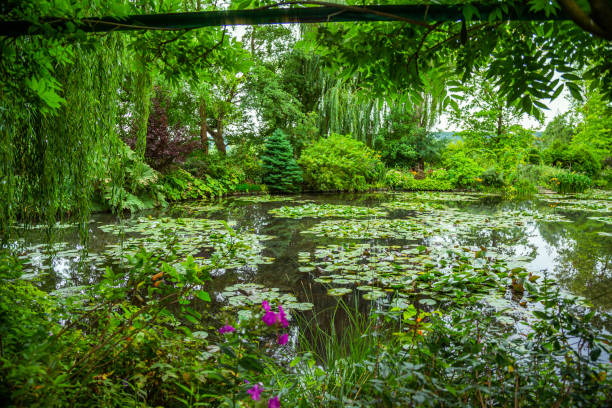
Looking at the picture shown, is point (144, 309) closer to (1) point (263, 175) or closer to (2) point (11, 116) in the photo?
(2) point (11, 116)

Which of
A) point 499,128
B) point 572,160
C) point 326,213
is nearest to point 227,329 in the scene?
point 326,213

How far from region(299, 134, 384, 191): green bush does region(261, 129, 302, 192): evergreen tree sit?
0.62 meters

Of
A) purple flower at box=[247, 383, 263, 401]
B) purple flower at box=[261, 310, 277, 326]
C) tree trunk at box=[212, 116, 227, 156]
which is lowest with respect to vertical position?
purple flower at box=[247, 383, 263, 401]

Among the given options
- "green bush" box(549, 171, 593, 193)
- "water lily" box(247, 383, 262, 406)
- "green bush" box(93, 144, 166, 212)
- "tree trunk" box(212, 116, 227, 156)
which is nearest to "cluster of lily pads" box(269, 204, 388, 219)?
"green bush" box(93, 144, 166, 212)

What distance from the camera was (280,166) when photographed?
38.8 ft

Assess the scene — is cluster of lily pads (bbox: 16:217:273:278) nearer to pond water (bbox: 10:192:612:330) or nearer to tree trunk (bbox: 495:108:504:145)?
pond water (bbox: 10:192:612:330)

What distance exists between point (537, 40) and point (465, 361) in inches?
47.9

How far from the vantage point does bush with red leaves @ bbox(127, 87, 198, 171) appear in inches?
328

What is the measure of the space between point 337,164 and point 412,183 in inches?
150

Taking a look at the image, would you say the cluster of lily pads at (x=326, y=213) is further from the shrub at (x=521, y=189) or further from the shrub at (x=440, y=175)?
the shrub at (x=440, y=175)

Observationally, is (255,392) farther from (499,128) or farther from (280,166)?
(499,128)

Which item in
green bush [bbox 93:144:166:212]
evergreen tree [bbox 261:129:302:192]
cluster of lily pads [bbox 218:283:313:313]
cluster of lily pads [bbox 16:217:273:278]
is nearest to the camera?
cluster of lily pads [bbox 218:283:313:313]

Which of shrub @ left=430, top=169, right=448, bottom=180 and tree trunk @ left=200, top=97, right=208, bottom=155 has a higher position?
tree trunk @ left=200, top=97, right=208, bottom=155

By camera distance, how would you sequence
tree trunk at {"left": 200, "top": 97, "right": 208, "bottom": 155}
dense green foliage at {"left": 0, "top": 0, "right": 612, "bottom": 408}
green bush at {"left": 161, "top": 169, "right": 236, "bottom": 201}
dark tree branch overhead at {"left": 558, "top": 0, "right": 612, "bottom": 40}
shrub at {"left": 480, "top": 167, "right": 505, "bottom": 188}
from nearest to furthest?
dark tree branch overhead at {"left": 558, "top": 0, "right": 612, "bottom": 40} < dense green foliage at {"left": 0, "top": 0, "right": 612, "bottom": 408} < green bush at {"left": 161, "top": 169, "right": 236, "bottom": 201} < tree trunk at {"left": 200, "top": 97, "right": 208, "bottom": 155} < shrub at {"left": 480, "top": 167, "right": 505, "bottom": 188}
